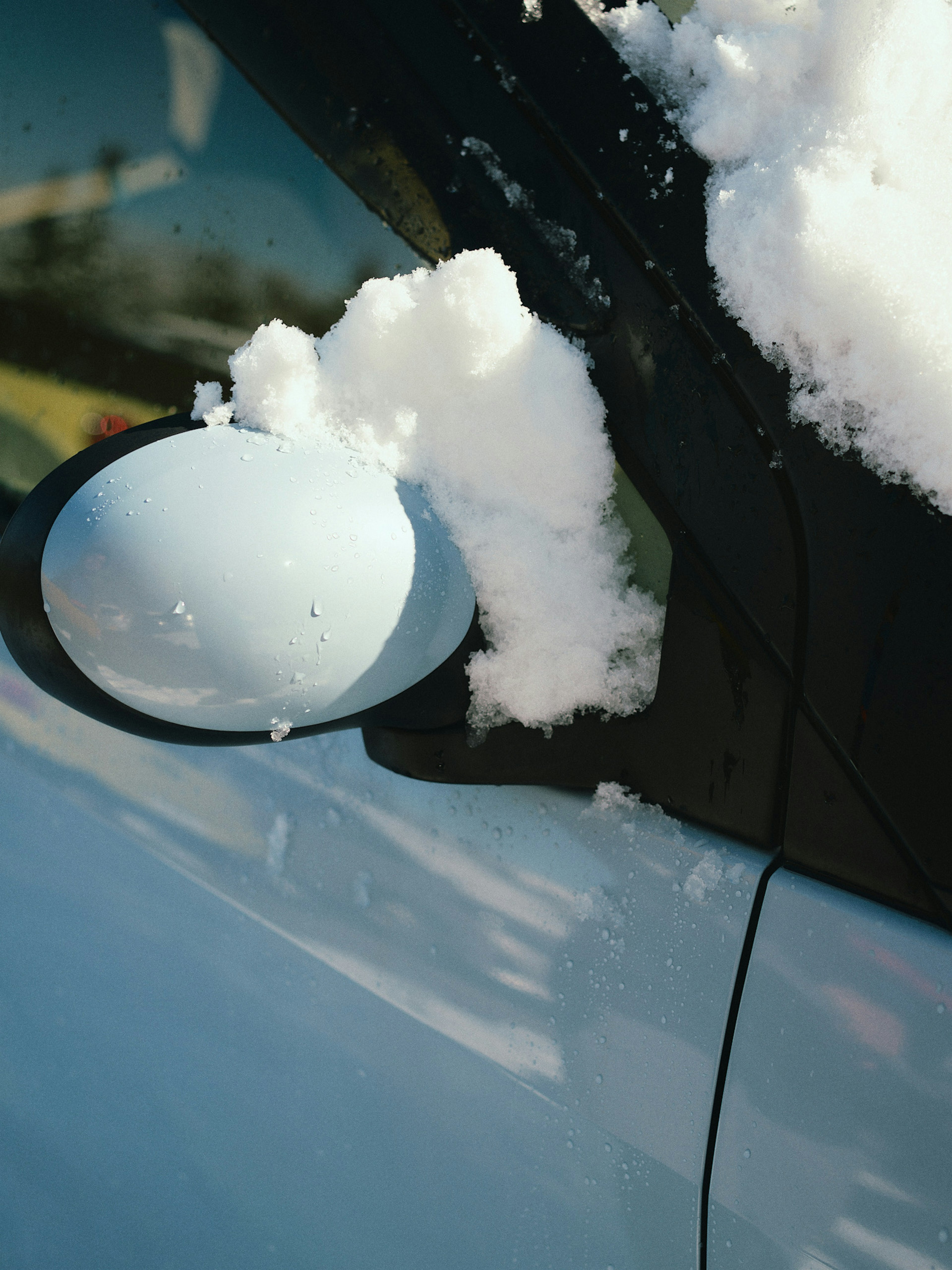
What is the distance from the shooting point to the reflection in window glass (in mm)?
1096

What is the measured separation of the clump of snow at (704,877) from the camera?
86cm

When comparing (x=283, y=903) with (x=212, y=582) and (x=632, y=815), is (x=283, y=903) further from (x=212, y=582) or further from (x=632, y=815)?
(x=212, y=582)

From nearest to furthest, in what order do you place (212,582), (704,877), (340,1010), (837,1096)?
(212,582), (837,1096), (704,877), (340,1010)

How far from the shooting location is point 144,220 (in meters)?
1.26

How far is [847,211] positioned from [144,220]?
105cm

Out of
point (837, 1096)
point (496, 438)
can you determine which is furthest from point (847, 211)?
point (837, 1096)

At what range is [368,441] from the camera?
33.0 inches

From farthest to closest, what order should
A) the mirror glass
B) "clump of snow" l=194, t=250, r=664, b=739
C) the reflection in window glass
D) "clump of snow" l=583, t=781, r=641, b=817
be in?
the reflection in window glass → "clump of snow" l=583, t=781, r=641, b=817 → "clump of snow" l=194, t=250, r=664, b=739 → the mirror glass

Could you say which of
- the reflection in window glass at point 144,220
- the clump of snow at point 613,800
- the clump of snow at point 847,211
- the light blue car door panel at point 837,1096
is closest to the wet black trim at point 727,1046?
the light blue car door panel at point 837,1096

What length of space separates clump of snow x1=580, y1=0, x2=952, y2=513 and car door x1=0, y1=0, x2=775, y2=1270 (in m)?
0.19

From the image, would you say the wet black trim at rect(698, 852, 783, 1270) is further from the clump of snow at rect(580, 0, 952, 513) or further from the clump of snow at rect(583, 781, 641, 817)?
the clump of snow at rect(580, 0, 952, 513)

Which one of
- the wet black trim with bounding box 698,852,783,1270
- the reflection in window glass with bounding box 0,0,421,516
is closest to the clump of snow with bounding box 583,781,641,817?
the wet black trim with bounding box 698,852,783,1270

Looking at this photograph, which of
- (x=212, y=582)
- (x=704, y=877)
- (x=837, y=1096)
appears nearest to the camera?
(x=212, y=582)

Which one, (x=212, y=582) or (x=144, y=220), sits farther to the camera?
(x=144, y=220)
